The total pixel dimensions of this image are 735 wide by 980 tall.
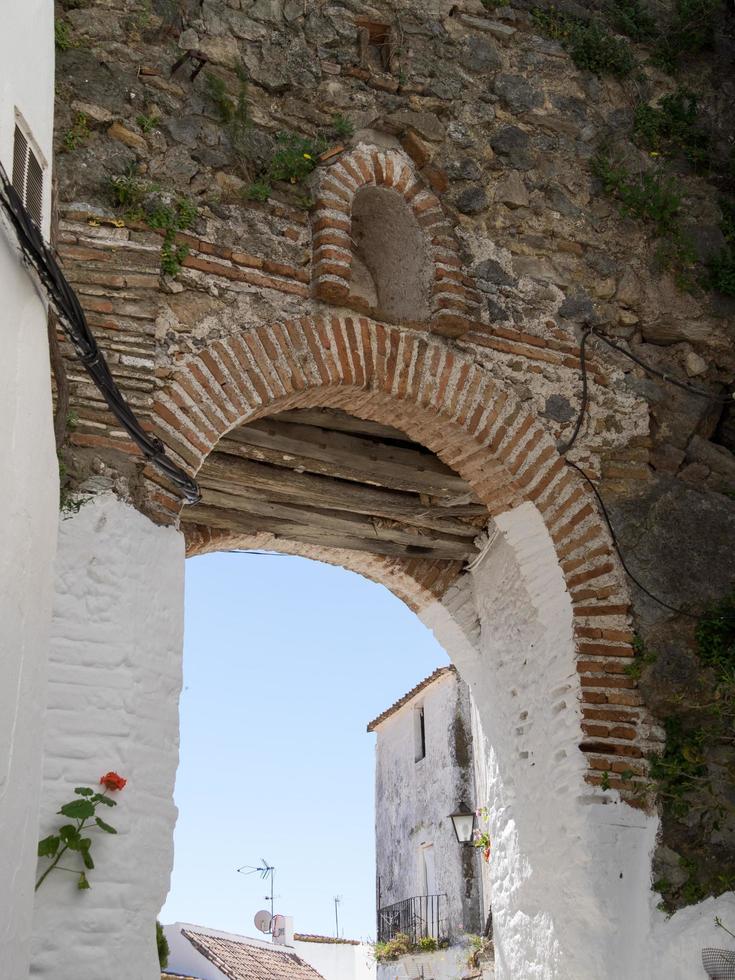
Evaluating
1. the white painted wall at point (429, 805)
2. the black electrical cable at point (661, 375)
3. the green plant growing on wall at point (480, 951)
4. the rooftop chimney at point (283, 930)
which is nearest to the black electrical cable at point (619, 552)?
the black electrical cable at point (661, 375)

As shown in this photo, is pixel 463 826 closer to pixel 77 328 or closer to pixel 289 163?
pixel 289 163

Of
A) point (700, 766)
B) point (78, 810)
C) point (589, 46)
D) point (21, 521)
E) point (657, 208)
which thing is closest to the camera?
point (21, 521)

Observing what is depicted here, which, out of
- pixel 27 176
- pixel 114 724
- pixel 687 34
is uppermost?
pixel 687 34

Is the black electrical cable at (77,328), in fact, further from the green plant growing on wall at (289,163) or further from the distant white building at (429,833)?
the distant white building at (429,833)

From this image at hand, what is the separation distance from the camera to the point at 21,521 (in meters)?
3.67

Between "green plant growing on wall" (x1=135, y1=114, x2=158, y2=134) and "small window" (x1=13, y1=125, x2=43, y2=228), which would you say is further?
"green plant growing on wall" (x1=135, y1=114, x2=158, y2=134)

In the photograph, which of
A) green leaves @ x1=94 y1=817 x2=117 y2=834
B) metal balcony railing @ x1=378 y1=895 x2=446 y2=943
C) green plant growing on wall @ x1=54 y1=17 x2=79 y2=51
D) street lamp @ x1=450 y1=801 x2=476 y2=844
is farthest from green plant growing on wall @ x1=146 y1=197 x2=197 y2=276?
metal balcony railing @ x1=378 y1=895 x2=446 y2=943

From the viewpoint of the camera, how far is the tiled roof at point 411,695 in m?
14.4

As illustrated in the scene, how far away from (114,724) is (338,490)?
104 inches

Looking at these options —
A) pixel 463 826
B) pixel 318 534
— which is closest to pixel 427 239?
pixel 318 534

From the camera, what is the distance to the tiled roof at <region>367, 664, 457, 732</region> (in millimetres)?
14438

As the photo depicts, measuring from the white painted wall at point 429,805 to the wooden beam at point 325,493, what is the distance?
810 centimetres

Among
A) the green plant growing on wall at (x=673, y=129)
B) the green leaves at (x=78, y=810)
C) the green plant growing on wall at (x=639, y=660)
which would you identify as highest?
the green plant growing on wall at (x=673, y=129)

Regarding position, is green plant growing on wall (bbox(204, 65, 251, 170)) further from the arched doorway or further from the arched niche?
the arched doorway
